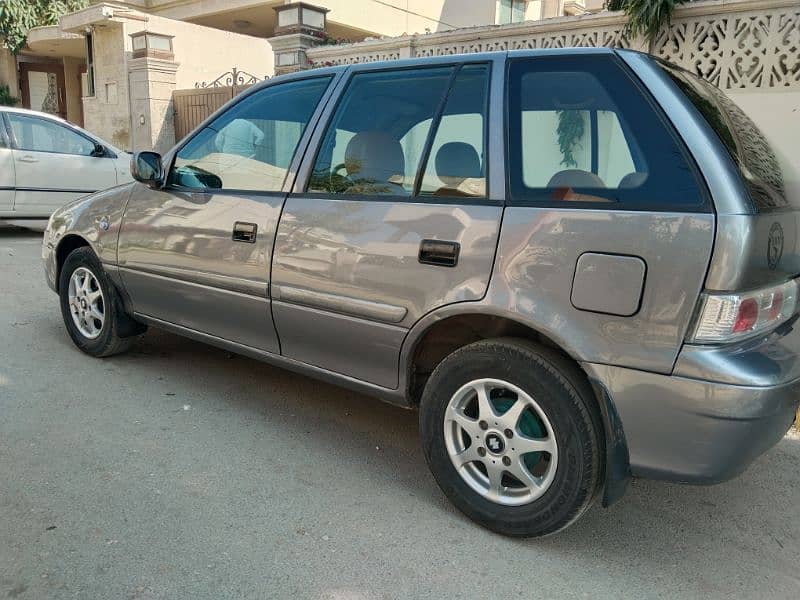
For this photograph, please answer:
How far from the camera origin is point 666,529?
287cm

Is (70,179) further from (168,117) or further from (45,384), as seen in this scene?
(45,384)

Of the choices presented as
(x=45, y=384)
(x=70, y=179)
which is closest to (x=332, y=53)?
(x=70, y=179)

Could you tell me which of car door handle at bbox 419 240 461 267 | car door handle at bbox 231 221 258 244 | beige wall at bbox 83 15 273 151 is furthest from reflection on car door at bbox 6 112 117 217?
car door handle at bbox 419 240 461 267

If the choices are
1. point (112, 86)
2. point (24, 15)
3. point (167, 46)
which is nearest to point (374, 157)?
point (167, 46)

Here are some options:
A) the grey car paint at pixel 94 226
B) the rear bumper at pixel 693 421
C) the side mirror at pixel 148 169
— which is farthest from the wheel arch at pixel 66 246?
the rear bumper at pixel 693 421

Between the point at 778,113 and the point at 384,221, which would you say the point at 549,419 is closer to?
the point at 384,221

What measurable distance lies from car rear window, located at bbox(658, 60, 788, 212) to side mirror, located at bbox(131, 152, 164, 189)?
2803mm

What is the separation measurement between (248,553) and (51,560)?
0.72 m

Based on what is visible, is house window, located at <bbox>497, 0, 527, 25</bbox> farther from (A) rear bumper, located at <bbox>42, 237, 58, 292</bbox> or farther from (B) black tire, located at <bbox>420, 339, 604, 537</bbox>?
(B) black tire, located at <bbox>420, 339, 604, 537</bbox>

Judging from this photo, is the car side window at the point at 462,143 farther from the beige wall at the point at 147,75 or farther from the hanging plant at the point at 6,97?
the hanging plant at the point at 6,97

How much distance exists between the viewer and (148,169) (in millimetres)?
3920

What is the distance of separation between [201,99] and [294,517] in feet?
38.0

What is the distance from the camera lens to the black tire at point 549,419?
8.02 feet

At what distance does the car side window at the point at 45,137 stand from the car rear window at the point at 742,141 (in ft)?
29.5
